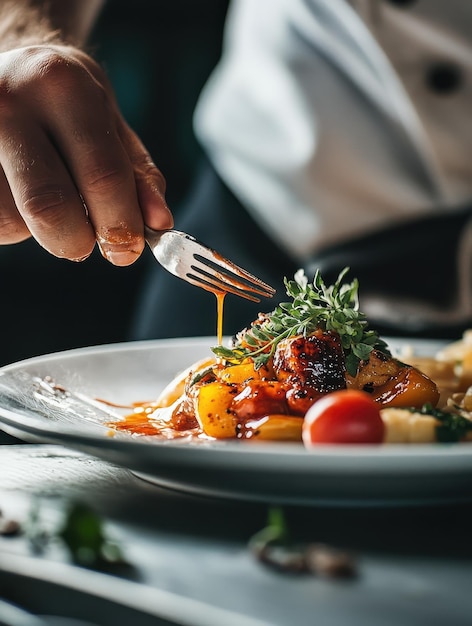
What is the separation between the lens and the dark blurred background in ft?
17.9

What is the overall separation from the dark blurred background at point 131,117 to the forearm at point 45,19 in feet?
8.87

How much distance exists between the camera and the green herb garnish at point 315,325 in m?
1.65

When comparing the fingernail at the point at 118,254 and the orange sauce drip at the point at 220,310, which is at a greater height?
the fingernail at the point at 118,254

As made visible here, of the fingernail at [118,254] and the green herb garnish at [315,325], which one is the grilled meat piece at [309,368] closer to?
the green herb garnish at [315,325]

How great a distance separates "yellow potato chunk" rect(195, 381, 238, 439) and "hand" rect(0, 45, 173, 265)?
11.9 inches

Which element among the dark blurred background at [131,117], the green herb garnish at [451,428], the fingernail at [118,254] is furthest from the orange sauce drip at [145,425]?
the dark blurred background at [131,117]

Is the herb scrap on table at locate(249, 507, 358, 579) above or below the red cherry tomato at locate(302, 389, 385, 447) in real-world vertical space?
below

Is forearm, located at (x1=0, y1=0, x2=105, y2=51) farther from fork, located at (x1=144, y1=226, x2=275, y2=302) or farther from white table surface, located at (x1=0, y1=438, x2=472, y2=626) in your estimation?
white table surface, located at (x1=0, y1=438, x2=472, y2=626)

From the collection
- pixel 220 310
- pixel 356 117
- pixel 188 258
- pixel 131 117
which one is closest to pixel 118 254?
pixel 188 258

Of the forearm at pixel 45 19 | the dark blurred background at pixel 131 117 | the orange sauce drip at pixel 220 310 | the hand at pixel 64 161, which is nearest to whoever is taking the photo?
the hand at pixel 64 161

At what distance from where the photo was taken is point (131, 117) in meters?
5.58

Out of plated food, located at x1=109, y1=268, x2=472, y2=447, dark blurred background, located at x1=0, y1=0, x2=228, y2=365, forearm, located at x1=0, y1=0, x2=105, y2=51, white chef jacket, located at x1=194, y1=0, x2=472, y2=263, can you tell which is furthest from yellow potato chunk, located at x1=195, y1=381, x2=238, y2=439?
dark blurred background, located at x1=0, y1=0, x2=228, y2=365

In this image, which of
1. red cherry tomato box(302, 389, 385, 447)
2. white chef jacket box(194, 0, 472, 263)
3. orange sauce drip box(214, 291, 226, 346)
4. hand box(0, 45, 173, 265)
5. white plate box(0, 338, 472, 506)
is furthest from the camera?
white chef jacket box(194, 0, 472, 263)

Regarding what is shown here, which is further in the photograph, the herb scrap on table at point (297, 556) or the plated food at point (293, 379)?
the plated food at point (293, 379)
